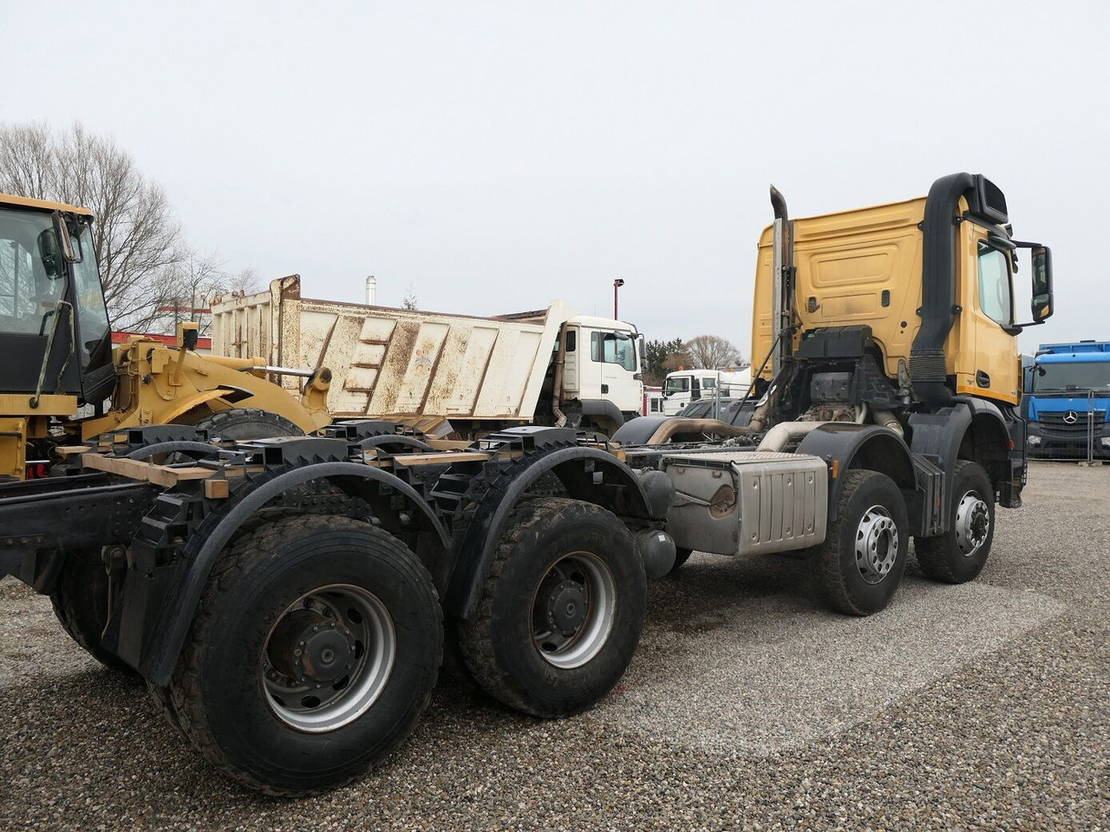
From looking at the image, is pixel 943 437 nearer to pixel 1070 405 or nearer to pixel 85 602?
pixel 85 602

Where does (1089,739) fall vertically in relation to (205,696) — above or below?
below

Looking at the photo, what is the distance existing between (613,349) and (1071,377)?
13493 millimetres

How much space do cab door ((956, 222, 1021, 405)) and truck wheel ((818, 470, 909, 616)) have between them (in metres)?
1.50

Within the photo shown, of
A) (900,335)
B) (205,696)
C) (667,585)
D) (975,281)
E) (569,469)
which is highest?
(975,281)

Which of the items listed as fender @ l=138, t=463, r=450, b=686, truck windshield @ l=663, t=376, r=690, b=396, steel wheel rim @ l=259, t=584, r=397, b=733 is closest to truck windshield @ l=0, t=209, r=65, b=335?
fender @ l=138, t=463, r=450, b=686

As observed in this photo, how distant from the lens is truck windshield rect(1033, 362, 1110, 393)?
21234 mm

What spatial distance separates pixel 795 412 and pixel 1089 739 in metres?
4.18

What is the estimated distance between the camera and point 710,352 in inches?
2633

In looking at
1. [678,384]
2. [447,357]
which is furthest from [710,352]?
[447,357]

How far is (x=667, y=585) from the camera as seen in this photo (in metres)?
6.73

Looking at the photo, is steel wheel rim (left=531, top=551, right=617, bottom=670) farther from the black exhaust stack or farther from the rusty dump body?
the rusty dump body

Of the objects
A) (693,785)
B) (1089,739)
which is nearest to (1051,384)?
(1089,739)

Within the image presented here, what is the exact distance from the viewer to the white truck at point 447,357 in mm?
11969

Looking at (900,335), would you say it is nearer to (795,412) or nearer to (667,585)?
(795,412)
